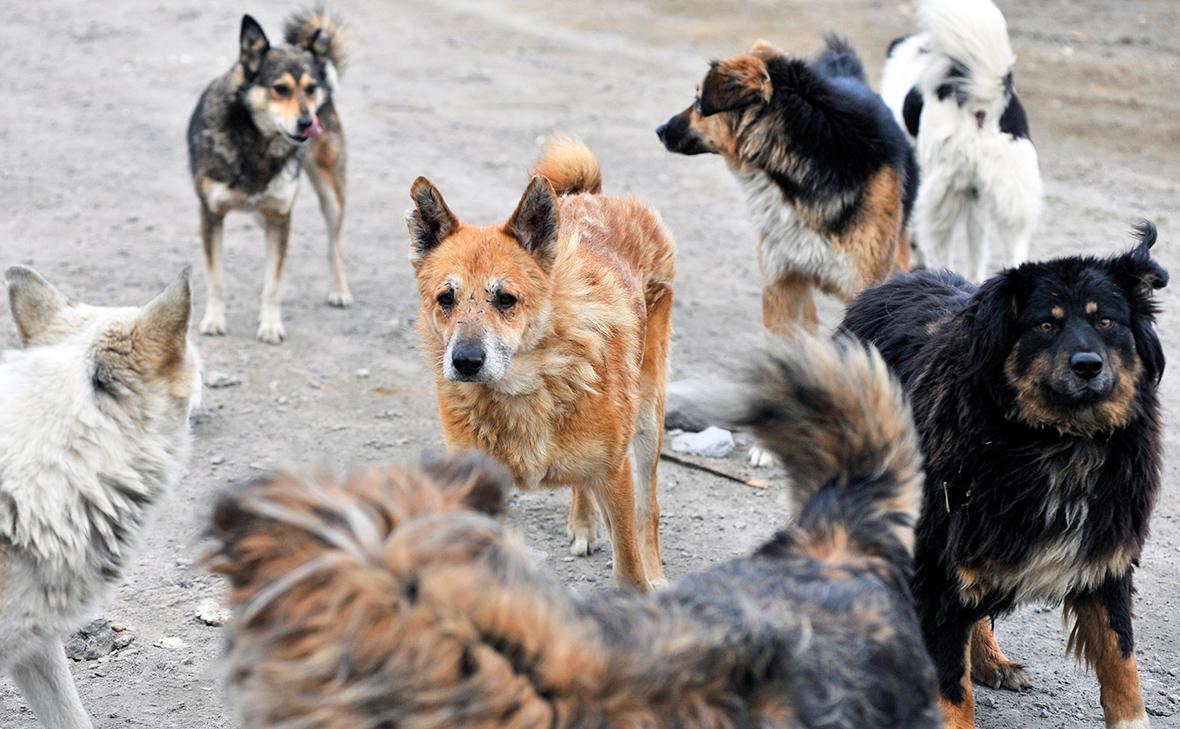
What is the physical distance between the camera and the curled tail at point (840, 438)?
3145 millimetres

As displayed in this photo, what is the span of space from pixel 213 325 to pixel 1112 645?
19.4 feet

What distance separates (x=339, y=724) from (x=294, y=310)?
689 centimetres

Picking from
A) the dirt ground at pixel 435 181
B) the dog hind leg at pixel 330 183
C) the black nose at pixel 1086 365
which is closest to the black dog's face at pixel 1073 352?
the black nose at pixel 1086 365

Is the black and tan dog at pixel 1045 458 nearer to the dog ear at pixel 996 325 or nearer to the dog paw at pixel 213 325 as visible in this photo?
the dog ear at pixel 996 325

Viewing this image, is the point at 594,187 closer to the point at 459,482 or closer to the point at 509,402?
the point at 509,402

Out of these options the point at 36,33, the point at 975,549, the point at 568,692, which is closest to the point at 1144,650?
the point at 975,549

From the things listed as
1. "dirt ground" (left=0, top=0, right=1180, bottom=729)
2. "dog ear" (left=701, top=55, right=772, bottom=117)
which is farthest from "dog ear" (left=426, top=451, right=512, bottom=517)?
"dog ear" (left=701, top=55, right=772, bottom=117)

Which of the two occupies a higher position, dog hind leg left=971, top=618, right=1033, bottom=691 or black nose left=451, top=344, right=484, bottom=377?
black nose left=451, top=344, right=484, bottom=377

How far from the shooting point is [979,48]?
25.6 feet

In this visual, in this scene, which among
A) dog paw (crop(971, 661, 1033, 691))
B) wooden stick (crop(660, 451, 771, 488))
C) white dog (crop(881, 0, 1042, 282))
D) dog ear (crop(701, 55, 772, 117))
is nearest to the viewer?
dog paw (crop(971, 661, 1033, 691))

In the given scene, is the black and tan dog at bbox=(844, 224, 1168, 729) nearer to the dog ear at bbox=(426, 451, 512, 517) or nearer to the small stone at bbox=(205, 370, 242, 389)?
the dog ear at bbox=(426, 451, 512, 517)

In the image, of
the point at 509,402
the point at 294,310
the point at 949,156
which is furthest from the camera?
the point at 294,310

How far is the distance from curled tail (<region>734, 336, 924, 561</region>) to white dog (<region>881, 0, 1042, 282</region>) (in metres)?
5.04

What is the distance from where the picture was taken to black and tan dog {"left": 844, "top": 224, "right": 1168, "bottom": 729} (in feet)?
12.9
